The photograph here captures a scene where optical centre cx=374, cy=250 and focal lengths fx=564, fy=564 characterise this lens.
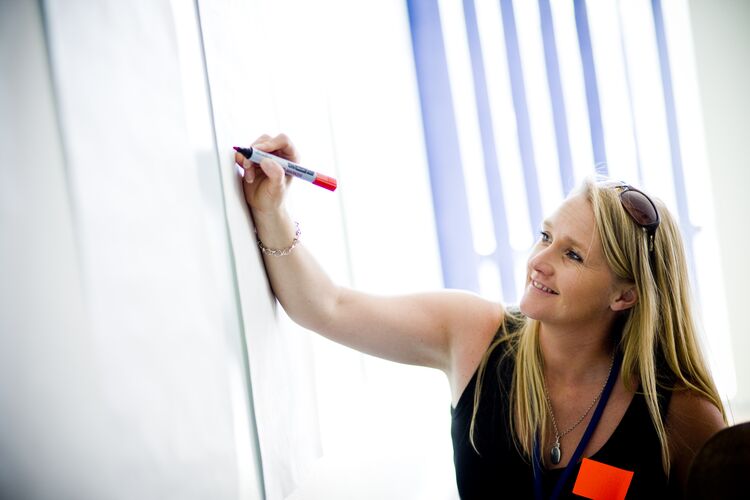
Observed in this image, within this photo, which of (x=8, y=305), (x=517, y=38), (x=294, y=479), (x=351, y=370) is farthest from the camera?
(x=517, y=38)

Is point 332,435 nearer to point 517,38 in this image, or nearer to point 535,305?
point 535,305

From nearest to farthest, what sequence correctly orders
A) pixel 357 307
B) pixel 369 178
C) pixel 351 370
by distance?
pixel 357 307, pixel 351 370, pixel 369 178

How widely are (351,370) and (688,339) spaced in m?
0.71

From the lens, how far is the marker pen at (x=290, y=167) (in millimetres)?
777

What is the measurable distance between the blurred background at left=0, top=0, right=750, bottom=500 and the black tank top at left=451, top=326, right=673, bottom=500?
25cm

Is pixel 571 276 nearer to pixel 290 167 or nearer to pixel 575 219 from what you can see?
pixel 575 219

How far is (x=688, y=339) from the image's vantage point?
116 cm

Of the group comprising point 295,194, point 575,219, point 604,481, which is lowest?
point 604,481

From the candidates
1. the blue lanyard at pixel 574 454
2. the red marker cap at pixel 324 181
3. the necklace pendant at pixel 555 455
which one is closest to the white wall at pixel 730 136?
the blue lanyard at pixel 574 454

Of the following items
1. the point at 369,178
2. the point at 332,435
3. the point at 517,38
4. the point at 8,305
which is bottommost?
the point at 332,435

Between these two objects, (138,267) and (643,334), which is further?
(643,334)

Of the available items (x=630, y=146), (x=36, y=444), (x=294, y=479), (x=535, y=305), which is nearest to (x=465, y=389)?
(x=535, y=305)

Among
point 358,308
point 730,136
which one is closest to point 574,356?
point 358,308

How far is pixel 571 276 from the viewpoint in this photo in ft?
3.54
